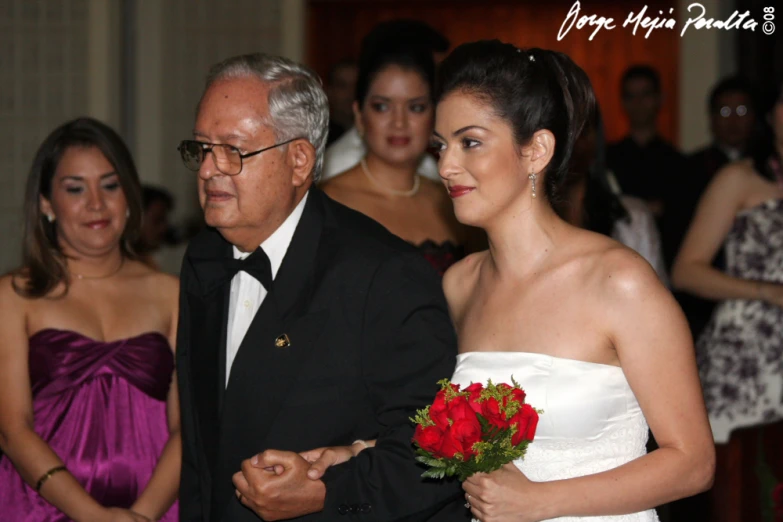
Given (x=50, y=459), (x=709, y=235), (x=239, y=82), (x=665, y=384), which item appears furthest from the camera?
(x=709, y=235)

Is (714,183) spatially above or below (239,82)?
below

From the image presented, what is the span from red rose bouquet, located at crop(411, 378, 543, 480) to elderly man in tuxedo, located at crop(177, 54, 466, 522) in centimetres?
32

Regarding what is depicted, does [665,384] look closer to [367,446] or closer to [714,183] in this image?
[367,446]

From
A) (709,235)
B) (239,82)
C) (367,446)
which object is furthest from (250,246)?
(709,235)

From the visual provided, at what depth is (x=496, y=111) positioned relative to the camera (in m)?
2.58

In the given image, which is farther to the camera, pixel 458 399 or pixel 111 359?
pixel 111 359

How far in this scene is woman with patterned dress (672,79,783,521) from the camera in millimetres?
4395

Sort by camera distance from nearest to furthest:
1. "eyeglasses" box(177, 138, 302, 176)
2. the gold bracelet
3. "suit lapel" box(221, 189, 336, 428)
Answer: "suit lapel" box(221, 189, 336, 428) → "eyeglasses" box(177, 138, 302, 176) → the gold bracelet

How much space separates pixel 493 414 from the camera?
7.18 feet

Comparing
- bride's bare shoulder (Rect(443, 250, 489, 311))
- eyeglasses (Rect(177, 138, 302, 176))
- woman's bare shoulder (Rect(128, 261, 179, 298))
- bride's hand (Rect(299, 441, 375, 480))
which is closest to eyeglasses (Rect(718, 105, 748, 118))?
bride's bare shoulder (Rect(443, 250, 489, 311))

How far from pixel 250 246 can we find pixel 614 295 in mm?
1056

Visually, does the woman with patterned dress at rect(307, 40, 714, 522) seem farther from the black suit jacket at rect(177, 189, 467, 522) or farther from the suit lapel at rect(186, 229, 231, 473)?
the suit lapel at rect(186, 229, 231, 473)

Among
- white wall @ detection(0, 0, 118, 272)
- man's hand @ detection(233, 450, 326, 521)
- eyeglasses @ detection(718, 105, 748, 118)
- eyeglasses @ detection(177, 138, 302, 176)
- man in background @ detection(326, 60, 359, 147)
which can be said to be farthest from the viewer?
white wall @ detection(0, 0, 118, 272)

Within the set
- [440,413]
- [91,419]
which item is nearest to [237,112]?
[440,413]
